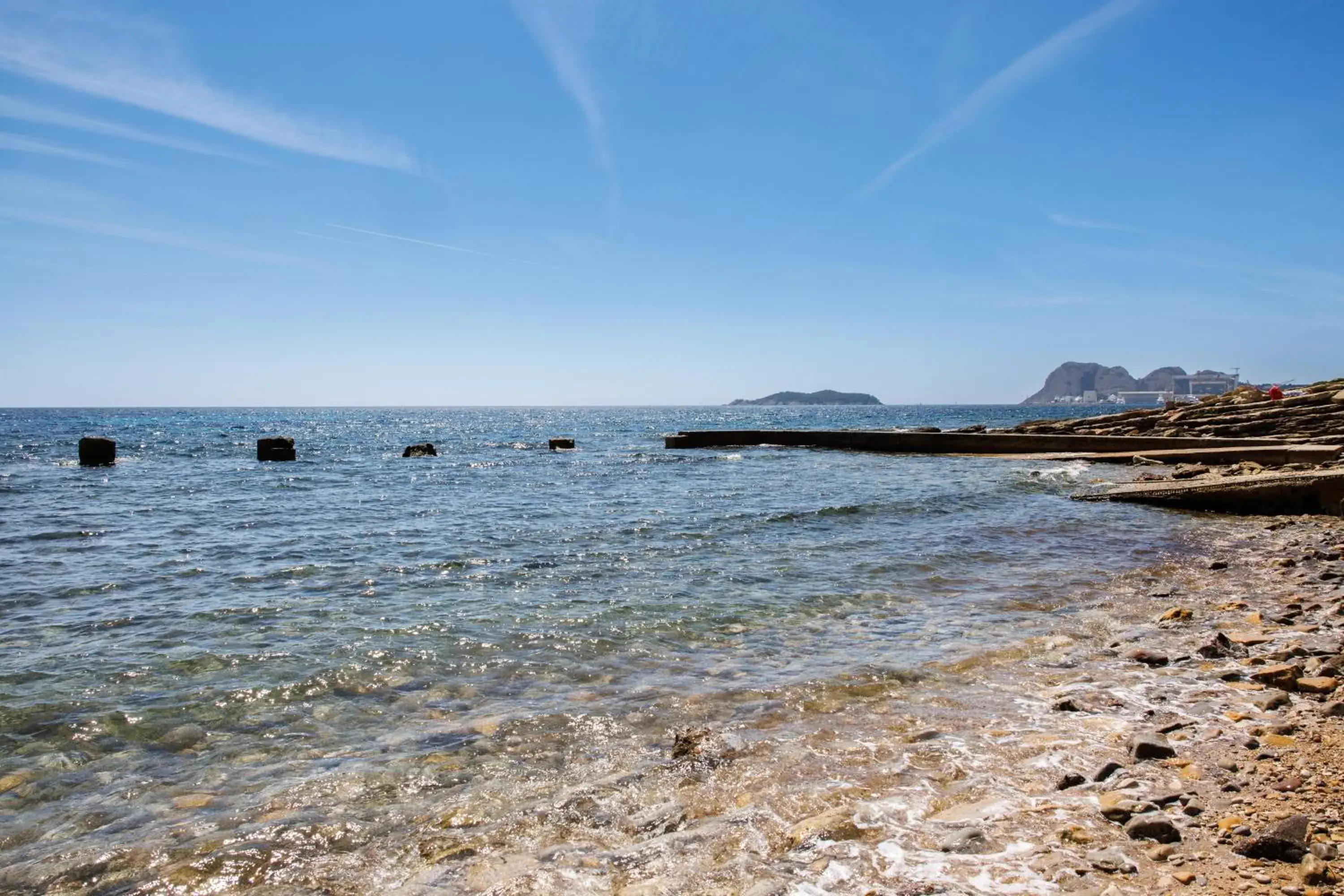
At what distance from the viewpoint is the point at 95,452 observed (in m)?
35.1

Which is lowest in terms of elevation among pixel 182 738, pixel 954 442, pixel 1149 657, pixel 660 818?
pixel 182 738

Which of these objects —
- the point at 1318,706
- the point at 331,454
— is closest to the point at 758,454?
the point at 331,454

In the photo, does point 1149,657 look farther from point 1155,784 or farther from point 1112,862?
point 1112,862

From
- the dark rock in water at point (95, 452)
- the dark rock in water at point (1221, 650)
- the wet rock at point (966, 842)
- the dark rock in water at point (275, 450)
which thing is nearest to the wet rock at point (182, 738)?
the wet rock at point (966, 842)

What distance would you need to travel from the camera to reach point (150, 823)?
432 cm

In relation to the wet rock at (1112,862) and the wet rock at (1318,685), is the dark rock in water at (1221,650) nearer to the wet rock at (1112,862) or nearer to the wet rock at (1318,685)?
the wet rock at (1318,685)

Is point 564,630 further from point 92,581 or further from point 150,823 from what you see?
point 92,581

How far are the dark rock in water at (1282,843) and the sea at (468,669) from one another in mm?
2047

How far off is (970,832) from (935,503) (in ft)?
51.6

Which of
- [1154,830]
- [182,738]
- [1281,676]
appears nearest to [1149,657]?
[1281,676]

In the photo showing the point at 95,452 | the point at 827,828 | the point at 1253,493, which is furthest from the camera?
the point at 95,452

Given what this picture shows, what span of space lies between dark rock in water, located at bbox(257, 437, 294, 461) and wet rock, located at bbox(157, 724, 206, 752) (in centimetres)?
3632

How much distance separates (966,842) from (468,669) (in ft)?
15.4

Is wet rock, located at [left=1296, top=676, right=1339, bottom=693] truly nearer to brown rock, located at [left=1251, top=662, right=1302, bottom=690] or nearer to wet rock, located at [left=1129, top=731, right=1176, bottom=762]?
brown rock, located at [left=1251, top=662, right=1302, bottom=690]
